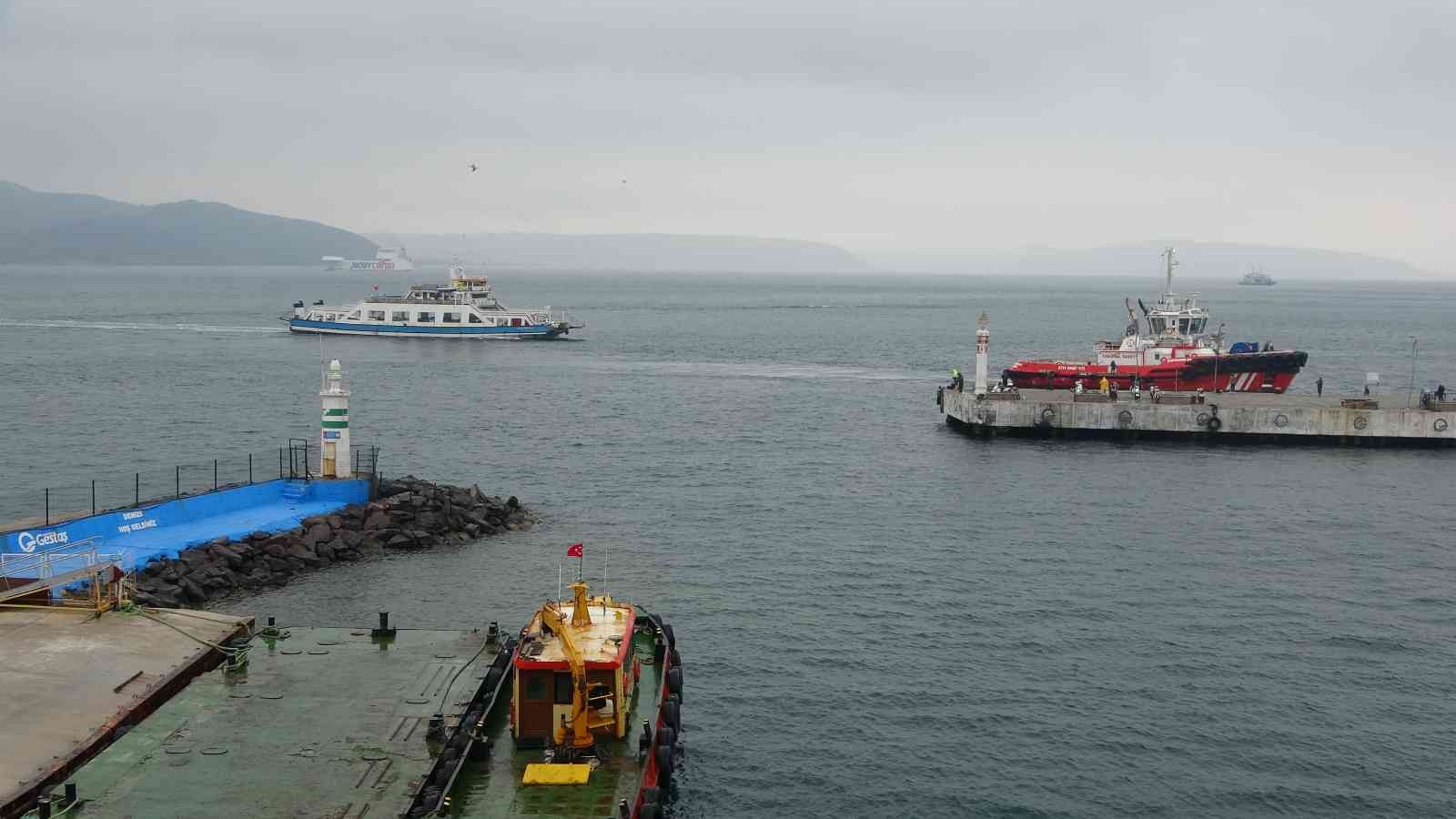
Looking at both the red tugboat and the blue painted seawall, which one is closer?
the blue painted seawall

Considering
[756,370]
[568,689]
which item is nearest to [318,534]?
[568,689]

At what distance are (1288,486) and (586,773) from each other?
5050cm

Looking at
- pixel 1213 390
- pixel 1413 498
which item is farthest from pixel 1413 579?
pixel 1213 390

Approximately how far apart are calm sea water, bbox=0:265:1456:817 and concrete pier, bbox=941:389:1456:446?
7.47 feet

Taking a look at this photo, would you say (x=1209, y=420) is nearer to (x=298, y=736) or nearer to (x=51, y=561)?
(x=51, y=561)

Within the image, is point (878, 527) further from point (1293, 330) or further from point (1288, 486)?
point (1293, 330)

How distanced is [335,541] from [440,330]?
4136 inches

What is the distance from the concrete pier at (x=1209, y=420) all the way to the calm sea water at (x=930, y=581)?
7.47 ft

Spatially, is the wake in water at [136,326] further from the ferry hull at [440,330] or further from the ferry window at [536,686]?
the ferry window at [536,686]

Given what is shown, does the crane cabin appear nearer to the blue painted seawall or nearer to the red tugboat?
the blue painted seawall

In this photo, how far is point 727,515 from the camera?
55281 millimetres

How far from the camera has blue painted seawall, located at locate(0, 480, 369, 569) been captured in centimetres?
3922

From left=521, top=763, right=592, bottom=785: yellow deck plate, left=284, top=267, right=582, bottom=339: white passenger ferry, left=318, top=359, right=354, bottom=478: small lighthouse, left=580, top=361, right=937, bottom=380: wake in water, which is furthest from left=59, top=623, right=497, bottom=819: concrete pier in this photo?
left=284, top=267, right=582, bottom=339: white passenger ferry

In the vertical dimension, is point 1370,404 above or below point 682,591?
above
